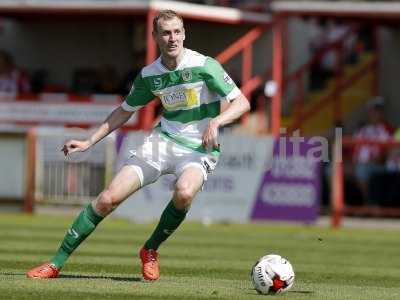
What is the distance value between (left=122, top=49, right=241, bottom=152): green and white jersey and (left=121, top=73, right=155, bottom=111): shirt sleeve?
34mm

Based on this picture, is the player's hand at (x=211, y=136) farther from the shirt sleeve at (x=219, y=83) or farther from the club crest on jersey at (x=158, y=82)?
the club crest on jersey at (x=158, y=82)

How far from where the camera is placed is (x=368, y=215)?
2153 cm

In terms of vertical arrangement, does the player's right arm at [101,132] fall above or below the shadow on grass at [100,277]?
above

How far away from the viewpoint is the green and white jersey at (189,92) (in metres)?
10.1

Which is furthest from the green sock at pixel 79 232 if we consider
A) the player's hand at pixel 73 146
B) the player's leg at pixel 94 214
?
the player's hand at pixel 73 146

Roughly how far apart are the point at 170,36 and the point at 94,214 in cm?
155

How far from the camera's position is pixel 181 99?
1017 cm

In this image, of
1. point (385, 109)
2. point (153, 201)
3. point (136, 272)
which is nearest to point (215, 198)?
point (153, 201)

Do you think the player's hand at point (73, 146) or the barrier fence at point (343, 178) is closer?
the player's hand at point (73, 146)

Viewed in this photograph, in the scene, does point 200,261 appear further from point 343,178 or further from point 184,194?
point 343,178

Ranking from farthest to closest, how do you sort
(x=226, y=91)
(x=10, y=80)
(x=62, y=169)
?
(x=10, y=80)
(x=62, y=169)
(x=226, y=91)

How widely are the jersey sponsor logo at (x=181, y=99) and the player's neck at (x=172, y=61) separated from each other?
0.68 feet

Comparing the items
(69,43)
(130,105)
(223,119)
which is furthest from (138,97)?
(69,43)

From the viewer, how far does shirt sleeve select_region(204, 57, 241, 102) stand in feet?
33.1
